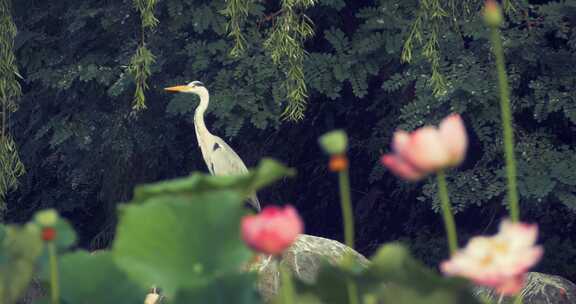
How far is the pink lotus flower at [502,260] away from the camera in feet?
4.11

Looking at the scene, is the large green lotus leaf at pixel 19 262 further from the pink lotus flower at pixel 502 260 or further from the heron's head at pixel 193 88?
the heron's head at pixel 193 88

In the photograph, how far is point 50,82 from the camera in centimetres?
963

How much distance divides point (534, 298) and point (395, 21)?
8.30 ft

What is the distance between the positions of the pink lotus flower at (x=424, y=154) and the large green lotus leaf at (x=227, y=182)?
0.39 ft

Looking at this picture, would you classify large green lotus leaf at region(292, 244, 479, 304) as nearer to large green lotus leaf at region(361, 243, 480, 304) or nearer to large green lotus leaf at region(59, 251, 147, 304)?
large green lotus leaf at region(361, 243, 480, 304)

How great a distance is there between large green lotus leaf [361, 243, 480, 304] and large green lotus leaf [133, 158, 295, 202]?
14 centimetres

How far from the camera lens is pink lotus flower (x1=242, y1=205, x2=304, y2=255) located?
50.2 inches

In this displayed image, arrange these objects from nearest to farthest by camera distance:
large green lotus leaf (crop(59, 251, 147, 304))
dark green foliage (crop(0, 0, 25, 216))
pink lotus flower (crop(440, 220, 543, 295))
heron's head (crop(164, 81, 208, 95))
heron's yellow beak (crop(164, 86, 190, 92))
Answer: pink lotus flower (crop(440, 220, 543, 295))
large green lotus leaf (crop(59, 251, 147, 304))
dark green foliage (crop(0, 0, 25, 216))
heron's head (crop(164, 81, 208, 95))
heron's yellow beak (crop(164, 86, 190, 92))

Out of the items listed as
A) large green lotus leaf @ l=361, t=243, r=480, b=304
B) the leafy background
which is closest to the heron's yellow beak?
the leafy background

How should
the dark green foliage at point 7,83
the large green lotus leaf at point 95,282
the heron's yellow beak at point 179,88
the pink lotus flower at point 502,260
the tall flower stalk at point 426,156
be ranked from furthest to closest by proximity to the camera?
the heron's yellow beak at point 179,88 → the dark green foliage at point 7,83 → the large green lotus leaf at point 95,282 → the tall flower stalk at point 426,156 → the pink lotus flower at point 502,260

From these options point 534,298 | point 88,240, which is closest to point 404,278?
point 534,298

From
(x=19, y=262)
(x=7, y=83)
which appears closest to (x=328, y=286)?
(x=19, y=262)

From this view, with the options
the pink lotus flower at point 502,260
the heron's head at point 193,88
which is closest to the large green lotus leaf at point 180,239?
the pink lotus flower at point 502,260

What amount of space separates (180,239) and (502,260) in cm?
36
